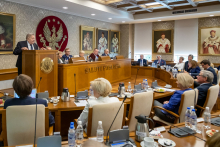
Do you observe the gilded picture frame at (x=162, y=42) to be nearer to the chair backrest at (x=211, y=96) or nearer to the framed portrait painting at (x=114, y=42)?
the framed portrait painting at (x=114, y=42)

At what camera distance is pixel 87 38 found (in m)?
9.91

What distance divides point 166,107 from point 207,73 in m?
1.16

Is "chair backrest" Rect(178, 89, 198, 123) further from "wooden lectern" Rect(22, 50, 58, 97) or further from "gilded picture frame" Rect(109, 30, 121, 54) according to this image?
"gilded picture frame" Rect(109, 30, 121, 54)

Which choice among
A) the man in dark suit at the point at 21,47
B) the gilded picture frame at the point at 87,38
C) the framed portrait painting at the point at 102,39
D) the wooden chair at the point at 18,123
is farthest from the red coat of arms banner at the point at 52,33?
the wooden chair at the point at 18,123

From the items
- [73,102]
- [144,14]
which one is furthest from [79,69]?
[144,14]

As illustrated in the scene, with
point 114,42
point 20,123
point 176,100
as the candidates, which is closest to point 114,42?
point 114,42

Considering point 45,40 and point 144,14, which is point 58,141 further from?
point 144,14

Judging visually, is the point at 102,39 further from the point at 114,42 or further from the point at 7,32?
the point at 7,32

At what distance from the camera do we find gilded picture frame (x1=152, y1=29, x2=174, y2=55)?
36.7ft

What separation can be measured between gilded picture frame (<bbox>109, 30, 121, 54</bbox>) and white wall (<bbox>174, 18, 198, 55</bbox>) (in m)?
3.55

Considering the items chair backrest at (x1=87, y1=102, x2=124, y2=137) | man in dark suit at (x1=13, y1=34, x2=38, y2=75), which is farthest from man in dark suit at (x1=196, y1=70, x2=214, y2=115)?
man in dark suit at (x1=13, y1=34, x2=38, y2=75)

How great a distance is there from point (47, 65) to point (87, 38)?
5456mm

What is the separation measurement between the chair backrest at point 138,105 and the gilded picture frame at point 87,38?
7113mm

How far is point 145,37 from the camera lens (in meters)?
12.1
